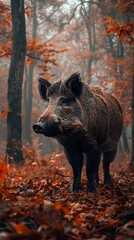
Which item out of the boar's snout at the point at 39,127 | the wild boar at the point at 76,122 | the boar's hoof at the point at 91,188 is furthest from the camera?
the boar's hoof at the point at 91,188

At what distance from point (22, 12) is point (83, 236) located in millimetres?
8668

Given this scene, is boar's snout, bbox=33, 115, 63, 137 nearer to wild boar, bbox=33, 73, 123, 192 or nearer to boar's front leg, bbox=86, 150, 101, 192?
wild boar, bbox=33, 73, 123, 192

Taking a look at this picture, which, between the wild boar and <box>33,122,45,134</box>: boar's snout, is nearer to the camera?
<box>33,122,45,134</box>: boar's snout

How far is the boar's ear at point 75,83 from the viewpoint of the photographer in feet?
16.5

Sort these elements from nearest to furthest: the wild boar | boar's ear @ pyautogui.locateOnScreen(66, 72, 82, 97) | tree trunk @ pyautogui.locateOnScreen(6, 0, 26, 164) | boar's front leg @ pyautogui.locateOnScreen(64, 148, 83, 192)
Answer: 1. the wild boar
2. boar's ear @ pyautogui.locateOnScreen(66, 72, 82, 97)
3. boar's front leg @ pyautogui.locateOnScreen(64, 148, 83, 192)
4. tree trunk @ pyautogui.locateOnScreen(6, 0, 26, 164)

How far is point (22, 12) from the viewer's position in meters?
→ 9.59

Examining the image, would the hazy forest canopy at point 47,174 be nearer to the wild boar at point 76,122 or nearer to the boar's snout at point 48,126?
the wild boar at point 76,122

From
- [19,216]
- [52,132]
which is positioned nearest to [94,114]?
[52,132]

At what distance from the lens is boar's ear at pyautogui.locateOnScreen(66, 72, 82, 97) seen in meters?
5.02

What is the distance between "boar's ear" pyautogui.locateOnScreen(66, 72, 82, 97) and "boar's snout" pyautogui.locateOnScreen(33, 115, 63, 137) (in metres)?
0.86

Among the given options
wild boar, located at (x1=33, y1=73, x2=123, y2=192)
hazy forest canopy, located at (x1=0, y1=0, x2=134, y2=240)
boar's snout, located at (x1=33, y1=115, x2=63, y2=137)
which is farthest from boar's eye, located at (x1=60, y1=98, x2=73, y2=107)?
hazy forest canopy, located at (x1=0, y1=0, x2=134, y2=240)

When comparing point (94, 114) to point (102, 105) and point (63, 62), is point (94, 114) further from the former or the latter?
point (63, 62)

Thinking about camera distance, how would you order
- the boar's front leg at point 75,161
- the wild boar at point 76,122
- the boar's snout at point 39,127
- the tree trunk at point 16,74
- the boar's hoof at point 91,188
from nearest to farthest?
the boar's snout at point 39,127
the wild boar at point 76,122
the boar's hoof at point 91,188
the boar's front leg at point 75,161
the tree trunk at point 16,74

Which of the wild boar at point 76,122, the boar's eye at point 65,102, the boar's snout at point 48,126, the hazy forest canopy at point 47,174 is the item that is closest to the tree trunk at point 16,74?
the hazy forest canopy at point 47,174
